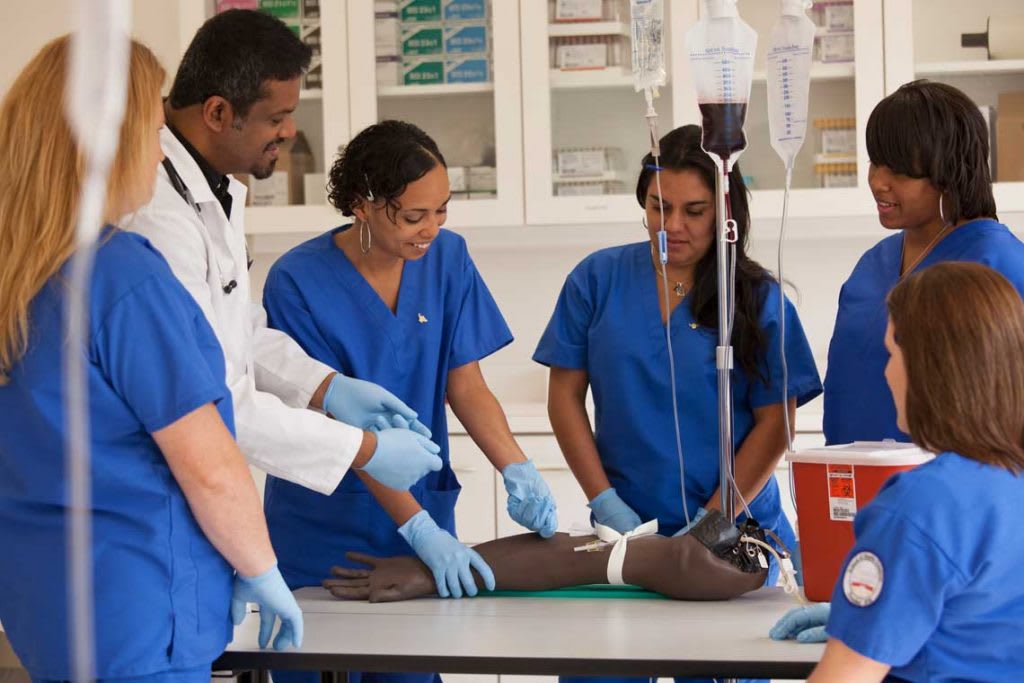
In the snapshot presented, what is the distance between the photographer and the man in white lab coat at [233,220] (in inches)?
55.6

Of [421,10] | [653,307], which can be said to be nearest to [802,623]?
[653,307]

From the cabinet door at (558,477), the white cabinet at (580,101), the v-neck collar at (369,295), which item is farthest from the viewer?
the white cabinet at (580,101)

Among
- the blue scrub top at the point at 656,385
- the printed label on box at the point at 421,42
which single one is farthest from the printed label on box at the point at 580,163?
the blue scrub top at the point at 656,385

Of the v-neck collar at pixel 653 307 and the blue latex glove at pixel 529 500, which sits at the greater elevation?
the v-neck collar at pixel 653 307

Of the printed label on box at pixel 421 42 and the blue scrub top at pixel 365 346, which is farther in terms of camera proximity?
the printed label on box at pixel 421 42

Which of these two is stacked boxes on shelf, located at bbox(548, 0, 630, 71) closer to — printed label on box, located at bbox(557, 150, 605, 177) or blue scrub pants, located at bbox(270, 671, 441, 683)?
printed label on box, located at bbox(557, 150, 605, 177)

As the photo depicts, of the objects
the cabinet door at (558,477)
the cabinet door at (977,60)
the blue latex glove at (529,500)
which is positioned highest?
the cabinet door at (977,60)

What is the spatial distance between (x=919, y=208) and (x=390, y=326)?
84cm

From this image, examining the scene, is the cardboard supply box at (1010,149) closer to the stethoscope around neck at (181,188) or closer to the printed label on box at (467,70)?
the printed label on box at (467,70)

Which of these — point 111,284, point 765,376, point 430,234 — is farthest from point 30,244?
point 765,376

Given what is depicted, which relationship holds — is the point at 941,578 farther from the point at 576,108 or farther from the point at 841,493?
the point at 576,108

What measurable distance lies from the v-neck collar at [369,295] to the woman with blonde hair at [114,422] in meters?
0.65

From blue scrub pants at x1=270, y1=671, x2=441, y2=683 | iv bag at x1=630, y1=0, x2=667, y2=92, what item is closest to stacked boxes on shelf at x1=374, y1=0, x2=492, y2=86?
iv bag at x1=630, y1=0, x2=667, y2=92

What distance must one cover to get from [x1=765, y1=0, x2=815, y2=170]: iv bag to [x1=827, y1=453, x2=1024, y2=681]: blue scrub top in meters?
0.69
